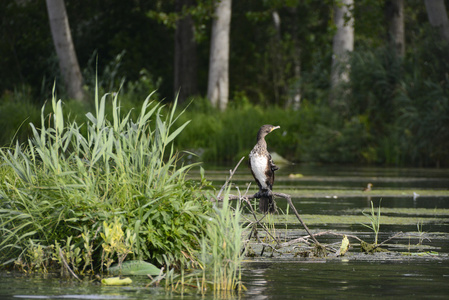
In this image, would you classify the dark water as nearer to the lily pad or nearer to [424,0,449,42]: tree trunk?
the lily pad

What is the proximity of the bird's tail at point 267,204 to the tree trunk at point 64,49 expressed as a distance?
19748 millimetres

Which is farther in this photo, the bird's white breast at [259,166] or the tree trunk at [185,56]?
the tree trunk at [185,56]

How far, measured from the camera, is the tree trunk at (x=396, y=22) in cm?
2680

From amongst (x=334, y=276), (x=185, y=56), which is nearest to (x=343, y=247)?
(x=334, y=276)

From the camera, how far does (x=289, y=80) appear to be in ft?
131

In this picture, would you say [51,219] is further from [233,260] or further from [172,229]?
[233,260]

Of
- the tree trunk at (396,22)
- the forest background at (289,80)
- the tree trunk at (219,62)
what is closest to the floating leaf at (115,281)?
the forest background at (289,80)

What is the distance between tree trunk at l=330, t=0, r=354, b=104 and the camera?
25.5 metres

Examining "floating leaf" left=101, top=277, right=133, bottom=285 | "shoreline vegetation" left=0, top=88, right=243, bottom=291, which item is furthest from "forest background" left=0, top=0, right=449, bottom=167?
"floating leaf" left=101, top=277, right=133, bottom=285

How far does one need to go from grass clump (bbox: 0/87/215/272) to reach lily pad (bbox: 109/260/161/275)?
0.05 m

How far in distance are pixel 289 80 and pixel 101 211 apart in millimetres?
33662

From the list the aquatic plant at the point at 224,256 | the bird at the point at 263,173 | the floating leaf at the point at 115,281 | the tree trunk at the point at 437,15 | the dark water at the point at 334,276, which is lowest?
the dark water at the point at 334,276

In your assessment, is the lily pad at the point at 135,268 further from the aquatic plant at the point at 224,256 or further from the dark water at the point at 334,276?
the aquatic plant at the point at 224,256

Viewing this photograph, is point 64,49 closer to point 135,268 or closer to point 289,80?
point 289,80
